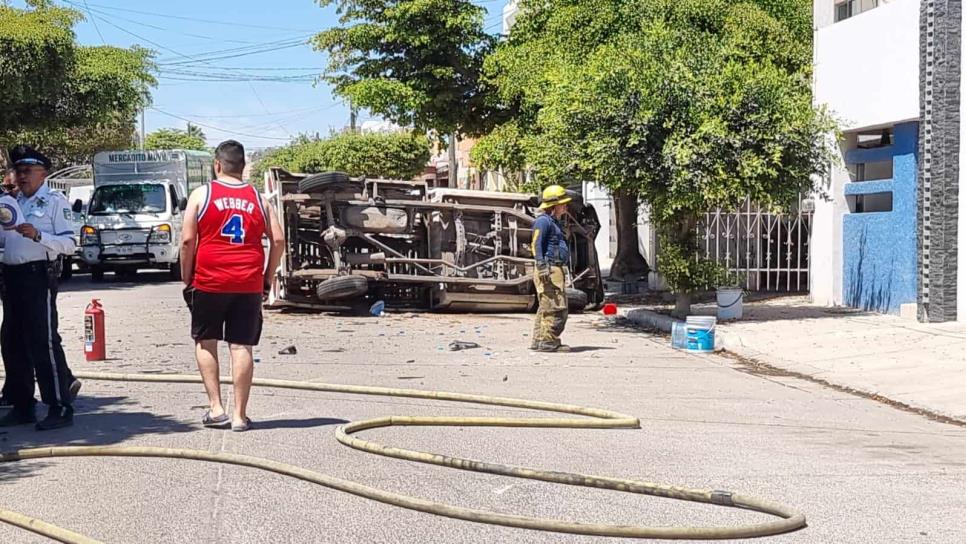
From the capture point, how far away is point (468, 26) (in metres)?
22.3

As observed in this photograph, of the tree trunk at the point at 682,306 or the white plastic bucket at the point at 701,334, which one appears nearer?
the white plastic bucket at the point at 701,334

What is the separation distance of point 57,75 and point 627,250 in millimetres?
13605

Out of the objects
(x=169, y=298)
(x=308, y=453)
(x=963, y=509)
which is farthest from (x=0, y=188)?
(x=169, y=298)

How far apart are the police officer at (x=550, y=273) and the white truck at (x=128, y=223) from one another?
14609 mm

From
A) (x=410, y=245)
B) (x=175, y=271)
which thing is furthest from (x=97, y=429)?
(x=175, y=271)

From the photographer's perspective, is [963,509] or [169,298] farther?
[169,298]

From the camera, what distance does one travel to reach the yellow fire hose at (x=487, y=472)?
205 inches

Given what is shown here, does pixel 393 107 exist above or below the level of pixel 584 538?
above

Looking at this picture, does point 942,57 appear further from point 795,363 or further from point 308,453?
point 308,453

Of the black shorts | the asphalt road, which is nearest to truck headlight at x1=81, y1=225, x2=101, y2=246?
the asphalt road

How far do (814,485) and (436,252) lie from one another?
11.4 metres

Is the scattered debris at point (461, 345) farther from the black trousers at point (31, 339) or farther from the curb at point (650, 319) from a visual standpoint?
the black trousers at point (31, 339)

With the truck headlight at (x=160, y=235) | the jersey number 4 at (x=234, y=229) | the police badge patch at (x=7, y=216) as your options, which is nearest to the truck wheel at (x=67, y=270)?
the truck headlight at (x=160, y=235)

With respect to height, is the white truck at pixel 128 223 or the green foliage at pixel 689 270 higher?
the white truck at pixel 128 223
